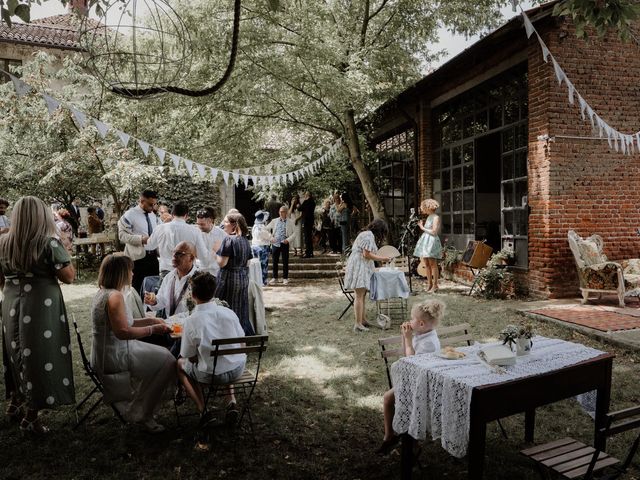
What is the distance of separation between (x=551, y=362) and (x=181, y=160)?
5.65 m

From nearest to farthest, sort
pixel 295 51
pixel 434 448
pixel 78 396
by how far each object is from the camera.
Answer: pixel 434 448 < pixel 78 396 < pixel 295 51

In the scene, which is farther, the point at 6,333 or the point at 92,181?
the point at 92,181

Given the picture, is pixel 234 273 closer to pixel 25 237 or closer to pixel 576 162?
pixel 25 237

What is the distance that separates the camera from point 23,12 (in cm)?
360

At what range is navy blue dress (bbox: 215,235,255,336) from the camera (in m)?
5.62

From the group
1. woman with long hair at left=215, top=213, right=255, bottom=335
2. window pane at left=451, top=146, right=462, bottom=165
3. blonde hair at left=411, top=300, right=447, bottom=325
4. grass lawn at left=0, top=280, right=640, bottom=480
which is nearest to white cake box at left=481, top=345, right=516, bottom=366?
blonde hair at left=411, top=300, right=447, bottom=325

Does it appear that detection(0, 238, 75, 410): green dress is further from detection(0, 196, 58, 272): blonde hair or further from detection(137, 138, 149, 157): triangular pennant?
detection(137, 138, 149, 157): triangular pennant

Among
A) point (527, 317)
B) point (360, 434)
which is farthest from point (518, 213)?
point (360, 434)

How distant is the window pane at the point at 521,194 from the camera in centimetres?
921

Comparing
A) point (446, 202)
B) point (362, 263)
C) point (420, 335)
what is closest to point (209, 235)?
point (362, 263)

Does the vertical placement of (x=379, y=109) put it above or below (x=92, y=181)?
above

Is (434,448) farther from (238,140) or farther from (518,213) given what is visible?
(238,140)

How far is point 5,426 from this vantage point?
4.02 metres

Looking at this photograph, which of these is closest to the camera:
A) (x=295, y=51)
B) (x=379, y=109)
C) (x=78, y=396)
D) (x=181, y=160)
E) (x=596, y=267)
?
(x=78, y=396)
